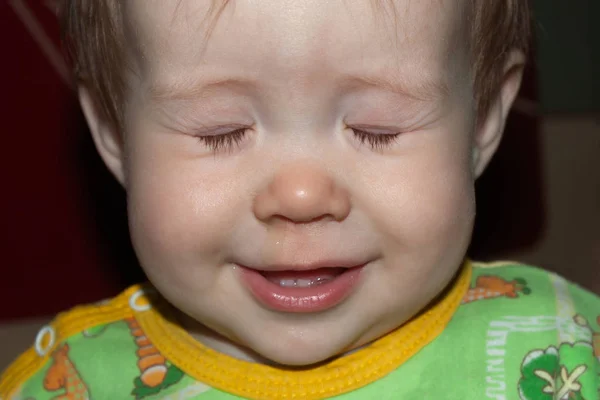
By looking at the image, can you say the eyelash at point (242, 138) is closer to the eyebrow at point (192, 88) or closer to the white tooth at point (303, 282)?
the eyebrow at point (192, 88)

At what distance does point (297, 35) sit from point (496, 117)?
36 cm

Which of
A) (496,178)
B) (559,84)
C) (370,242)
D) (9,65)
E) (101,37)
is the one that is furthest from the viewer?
(559,84)

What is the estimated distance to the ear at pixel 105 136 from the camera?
1.12 metres

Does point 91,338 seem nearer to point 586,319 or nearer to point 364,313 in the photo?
point 364,313

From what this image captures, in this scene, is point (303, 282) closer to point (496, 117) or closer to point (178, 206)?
point (178, 206)

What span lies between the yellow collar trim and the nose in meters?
0.25

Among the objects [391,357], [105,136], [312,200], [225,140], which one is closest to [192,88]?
[225,140]

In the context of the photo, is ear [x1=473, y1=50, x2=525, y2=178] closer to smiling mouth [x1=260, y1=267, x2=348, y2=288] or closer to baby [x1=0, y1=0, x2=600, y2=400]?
baby [x1=0, y1=0, x2=600, y2=400]

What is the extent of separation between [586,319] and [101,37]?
683 mm

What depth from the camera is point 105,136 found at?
1133mm

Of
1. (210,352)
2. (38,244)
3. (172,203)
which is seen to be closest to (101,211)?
(38,244)

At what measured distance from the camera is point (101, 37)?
1.03 meters

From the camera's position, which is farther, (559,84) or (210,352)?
(559,84)

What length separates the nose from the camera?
0.85 m
